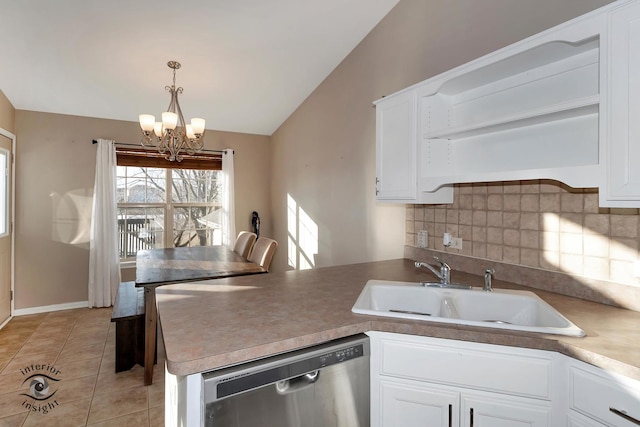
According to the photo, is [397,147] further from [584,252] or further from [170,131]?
[170,131]

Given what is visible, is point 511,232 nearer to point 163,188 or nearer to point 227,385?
point 227,385

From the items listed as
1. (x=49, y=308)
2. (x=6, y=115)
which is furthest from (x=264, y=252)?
(x=6, y=115)

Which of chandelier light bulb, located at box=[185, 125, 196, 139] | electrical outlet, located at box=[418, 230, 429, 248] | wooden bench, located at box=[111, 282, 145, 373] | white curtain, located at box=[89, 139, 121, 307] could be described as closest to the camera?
electrical outlet, located at box=[418, 230, 429, 248]

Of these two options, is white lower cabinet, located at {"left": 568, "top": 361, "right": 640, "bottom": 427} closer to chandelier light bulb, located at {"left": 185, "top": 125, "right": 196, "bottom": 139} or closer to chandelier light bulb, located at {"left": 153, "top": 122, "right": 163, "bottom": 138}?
chandelier light bulb, located at {"left": 185, "top": 125, "right": 196, "bottom": 139}

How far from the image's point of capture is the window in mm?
4391

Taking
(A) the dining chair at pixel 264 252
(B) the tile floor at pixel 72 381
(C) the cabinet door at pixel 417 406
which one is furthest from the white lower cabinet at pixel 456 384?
(A) the dining chair at pixel 264 252

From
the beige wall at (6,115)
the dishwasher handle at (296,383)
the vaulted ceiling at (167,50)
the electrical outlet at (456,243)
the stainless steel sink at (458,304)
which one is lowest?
the dishwasher handle at (296,383)

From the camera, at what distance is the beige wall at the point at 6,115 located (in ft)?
10.9

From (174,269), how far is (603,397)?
271 centimetres

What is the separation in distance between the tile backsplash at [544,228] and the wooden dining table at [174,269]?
1.69m

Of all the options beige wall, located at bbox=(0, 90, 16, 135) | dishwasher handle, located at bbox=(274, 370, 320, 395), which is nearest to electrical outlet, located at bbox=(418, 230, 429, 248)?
dishwasher handle, located at bbox=(274, 370, 320, 395)

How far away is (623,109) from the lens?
111 cm

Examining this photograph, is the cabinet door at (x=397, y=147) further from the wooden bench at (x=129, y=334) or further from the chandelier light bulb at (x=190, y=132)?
the wooden bench at (x=129, y=334)

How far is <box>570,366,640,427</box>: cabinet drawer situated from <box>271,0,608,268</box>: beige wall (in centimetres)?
153
